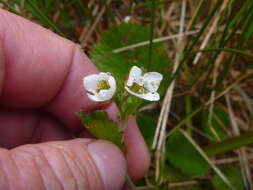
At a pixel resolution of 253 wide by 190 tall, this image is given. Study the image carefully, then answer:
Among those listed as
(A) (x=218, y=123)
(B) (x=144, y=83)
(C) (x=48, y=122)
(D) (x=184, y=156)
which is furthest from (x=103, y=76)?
(A) (x=218, y=123)

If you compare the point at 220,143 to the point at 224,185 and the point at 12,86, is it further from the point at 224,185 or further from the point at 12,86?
the point at 12,86

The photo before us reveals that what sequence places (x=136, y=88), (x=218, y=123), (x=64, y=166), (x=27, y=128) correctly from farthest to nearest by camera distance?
1. (x=218, y=123)
2. (x=27, y=128)
3. (x=136, y=88)
4. (x=64, y=166)

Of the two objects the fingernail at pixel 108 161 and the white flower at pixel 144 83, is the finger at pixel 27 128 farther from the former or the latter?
the white flower at pixel 144 83

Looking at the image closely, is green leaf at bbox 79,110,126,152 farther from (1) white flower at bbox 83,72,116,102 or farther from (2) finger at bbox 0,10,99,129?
(2) finger at bbox 0,10,99,129

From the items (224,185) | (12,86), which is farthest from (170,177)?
(12,86)

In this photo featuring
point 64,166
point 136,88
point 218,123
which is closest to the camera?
point 64,166

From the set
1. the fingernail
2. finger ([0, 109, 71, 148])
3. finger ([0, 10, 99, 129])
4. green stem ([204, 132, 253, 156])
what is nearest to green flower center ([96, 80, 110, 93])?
the fingernail

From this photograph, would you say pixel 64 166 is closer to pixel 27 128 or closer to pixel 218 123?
pixel 27 128
